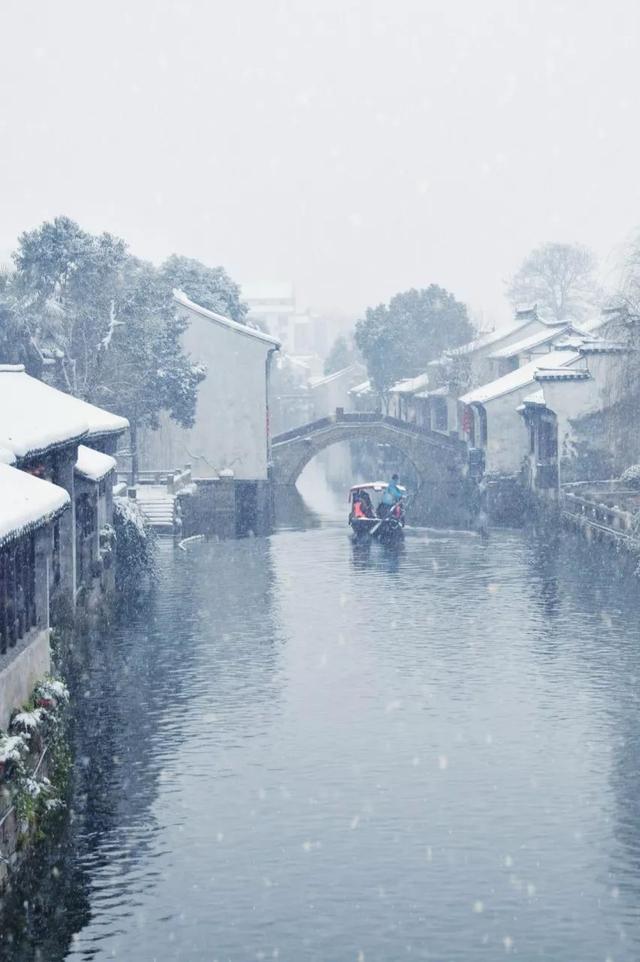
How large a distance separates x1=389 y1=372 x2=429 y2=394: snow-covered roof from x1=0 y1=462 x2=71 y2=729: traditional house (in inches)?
3145

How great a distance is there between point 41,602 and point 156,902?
24.5ft

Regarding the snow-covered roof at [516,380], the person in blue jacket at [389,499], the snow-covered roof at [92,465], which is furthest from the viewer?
the snow-covered roof at [516,380]

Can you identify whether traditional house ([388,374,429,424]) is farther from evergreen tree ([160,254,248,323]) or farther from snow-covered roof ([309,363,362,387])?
snow-covered roof ([309,363,362,387])

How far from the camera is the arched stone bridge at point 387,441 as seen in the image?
3201 inches

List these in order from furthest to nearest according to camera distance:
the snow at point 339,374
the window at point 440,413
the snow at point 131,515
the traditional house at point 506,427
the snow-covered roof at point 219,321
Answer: the snow at point 339,374, the window at point 440,413, the traditional house at point 506,427, the snow-covered roof at point 219,321, the snow at point 131,515

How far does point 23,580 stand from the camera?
74.2ft

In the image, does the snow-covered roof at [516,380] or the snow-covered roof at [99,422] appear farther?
the snow-covered roof at [516,380]

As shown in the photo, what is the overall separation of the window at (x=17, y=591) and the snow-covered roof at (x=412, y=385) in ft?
265

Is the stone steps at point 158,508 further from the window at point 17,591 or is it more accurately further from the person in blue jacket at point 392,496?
the window at point 17,591

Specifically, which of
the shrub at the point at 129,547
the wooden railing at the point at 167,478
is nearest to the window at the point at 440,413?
the wooden railing at the point at 167,478

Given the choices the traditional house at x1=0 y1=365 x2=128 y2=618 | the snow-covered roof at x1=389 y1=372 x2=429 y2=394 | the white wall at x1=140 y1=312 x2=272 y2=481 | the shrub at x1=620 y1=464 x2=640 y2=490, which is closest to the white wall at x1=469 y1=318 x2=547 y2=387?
the snow-covered roof at x1=389 y1=372 x2=429 y2=394

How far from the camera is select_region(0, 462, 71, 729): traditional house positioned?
2009cm

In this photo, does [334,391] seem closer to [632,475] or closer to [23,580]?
[632,475]

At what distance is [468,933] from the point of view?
16984 millimetres
